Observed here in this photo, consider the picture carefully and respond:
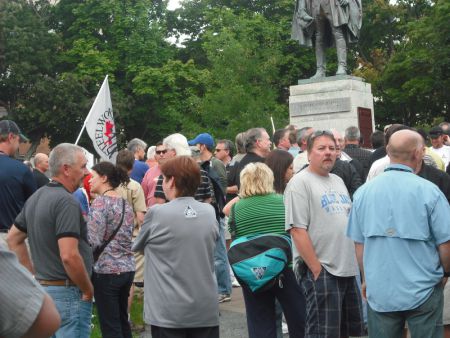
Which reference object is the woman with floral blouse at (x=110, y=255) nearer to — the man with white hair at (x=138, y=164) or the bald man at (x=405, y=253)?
the bald man at (x=405, y=253)

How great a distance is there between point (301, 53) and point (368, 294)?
3747 centimetres

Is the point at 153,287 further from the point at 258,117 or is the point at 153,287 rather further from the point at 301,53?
the point at 301,53

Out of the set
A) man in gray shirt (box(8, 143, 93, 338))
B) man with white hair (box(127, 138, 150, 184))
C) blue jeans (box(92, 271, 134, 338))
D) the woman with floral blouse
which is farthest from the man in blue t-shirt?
man with white hair (box(127, 138, 150, 184))

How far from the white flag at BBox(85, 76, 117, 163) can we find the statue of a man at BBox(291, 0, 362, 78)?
4536mm

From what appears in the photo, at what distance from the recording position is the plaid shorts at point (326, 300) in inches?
214

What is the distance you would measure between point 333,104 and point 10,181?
970 cm

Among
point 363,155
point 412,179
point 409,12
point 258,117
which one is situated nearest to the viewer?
point 412,179


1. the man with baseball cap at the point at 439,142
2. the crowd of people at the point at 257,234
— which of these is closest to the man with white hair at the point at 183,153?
the crowd of people at the point at 257,234

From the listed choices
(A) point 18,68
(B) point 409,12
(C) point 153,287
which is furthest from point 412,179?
(A) point 18,68

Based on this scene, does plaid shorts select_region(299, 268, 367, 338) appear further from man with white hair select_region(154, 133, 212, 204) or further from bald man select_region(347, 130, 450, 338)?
man with white hair select_region(154, 133, 212, 204)

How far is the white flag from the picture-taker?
12.5 meters

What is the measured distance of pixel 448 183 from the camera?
19.1 feet

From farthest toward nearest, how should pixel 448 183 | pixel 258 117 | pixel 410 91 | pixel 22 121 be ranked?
pixel 22 121 < pixel 410 91 < pixel 258 117 < pixel 448 183

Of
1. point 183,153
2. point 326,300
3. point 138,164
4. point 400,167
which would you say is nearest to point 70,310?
point 326,300
